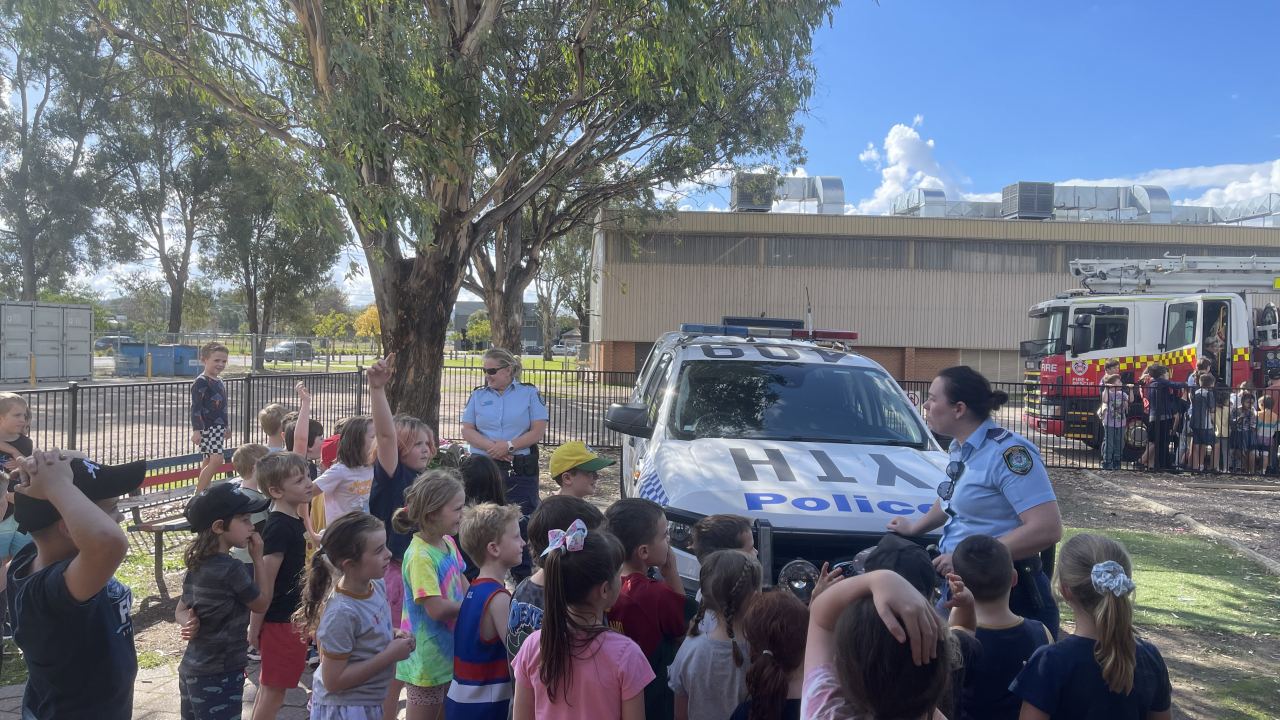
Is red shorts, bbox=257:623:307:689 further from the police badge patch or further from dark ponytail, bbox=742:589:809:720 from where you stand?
the police badge patch

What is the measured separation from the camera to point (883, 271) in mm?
36594

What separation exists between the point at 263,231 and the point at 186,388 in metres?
30.3

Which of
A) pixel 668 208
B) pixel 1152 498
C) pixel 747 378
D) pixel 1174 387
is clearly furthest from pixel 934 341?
pixel 747 378

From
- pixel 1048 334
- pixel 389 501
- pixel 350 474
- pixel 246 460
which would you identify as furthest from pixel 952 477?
pixel 1048 334

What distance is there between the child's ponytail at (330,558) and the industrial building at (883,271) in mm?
32260

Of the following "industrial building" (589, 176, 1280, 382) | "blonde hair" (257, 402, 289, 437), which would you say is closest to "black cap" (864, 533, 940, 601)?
"blonde hair" (257, 402, 289, 437)

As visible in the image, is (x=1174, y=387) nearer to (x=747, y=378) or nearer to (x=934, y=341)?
(x=747, y=378)

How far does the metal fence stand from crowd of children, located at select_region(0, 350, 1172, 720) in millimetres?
6584

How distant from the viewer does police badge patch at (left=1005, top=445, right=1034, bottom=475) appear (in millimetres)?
3629

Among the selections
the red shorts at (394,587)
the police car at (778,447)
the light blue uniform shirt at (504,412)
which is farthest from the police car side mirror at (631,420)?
the red shorts at (394,587)

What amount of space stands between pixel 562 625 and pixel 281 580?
2.03 m

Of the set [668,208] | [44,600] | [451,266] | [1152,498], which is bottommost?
[1152,498]

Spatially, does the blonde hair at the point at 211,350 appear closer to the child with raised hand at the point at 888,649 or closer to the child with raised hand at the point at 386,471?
the child with raised hand at the point at 386,471

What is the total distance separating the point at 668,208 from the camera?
83.7ft
